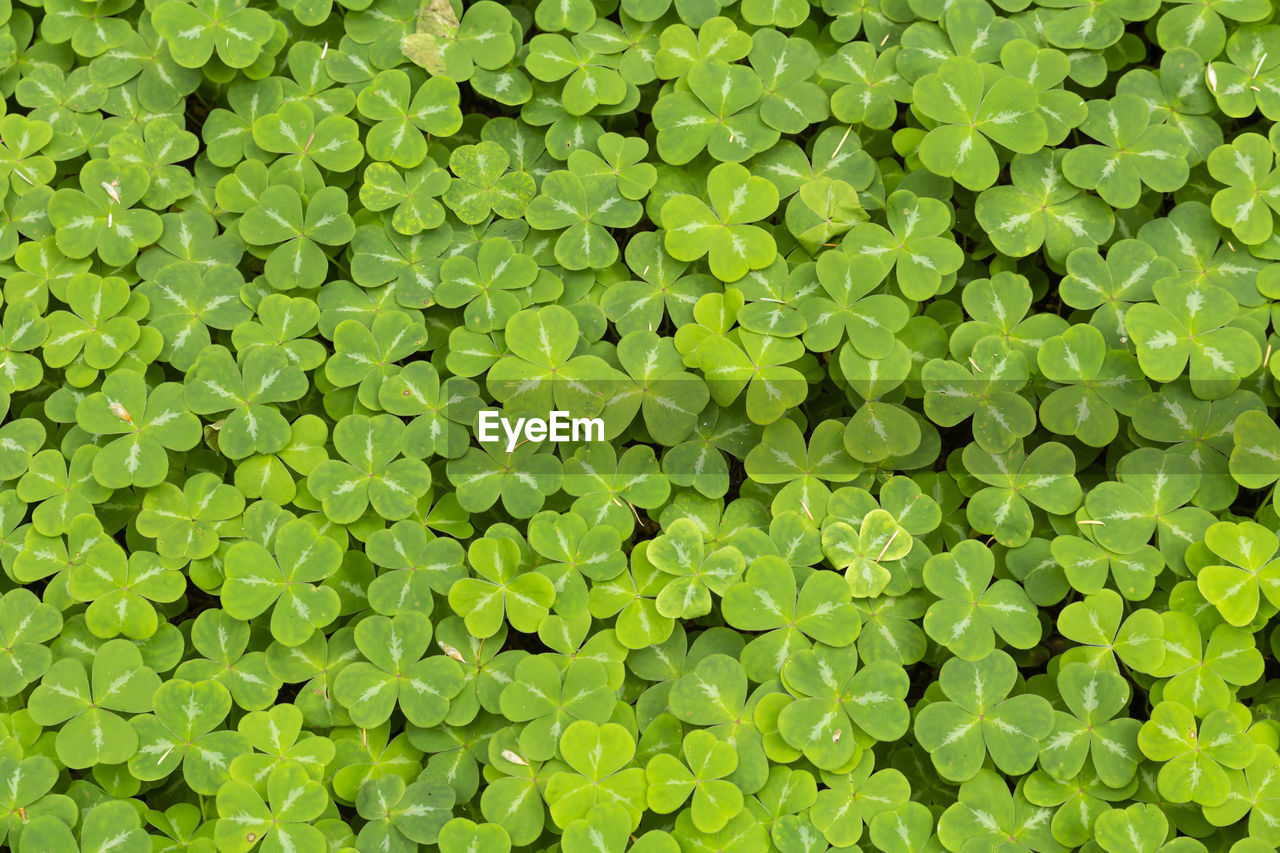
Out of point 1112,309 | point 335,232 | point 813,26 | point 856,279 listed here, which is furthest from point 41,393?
point 1112,309

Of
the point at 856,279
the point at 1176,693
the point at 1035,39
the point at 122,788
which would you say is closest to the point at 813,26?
the point at 1035,39

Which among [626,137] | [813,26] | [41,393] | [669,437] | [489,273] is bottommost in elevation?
[41,393]

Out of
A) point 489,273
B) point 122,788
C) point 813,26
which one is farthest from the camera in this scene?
point 813,26

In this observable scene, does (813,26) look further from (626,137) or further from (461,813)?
(461,813)

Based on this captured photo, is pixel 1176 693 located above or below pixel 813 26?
below

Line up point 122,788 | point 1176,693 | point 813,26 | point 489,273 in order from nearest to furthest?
point 1176,693 → point 122,788 → point 489,273 → point 813,26

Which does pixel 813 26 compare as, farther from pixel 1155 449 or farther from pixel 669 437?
pixel 1155 449

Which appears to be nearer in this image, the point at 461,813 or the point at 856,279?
the point at 461,813
